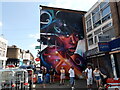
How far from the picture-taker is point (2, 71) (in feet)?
23.9

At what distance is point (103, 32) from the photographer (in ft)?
45.9

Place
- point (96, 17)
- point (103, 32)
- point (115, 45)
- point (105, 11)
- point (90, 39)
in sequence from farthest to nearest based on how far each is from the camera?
point (90, 39), point (96, 17), point (103, 32), point (105, 11), point (115, 45)

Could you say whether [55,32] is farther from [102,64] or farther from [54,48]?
[102,64]

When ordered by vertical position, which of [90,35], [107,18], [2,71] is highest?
[107,18]

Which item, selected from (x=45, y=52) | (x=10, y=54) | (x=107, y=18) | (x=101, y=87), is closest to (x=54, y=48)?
(x=45, y=52)

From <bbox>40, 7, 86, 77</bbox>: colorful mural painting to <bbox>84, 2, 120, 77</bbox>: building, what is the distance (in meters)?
1.45

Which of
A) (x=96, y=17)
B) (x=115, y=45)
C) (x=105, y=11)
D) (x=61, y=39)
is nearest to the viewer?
(x=115, y=45)

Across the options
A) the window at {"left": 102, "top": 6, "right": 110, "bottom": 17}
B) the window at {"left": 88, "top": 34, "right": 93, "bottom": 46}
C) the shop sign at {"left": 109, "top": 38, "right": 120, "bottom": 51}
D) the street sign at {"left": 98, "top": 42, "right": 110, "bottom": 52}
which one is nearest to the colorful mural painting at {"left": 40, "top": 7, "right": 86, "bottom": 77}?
the window at {"left": 88, "top": 34, "right": 93, "bottom": 46}

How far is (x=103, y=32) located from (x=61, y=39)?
6.13 m

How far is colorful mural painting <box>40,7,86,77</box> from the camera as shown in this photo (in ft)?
53.3

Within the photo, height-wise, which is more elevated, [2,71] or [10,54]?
[10,54]

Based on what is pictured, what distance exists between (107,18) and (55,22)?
7.72m

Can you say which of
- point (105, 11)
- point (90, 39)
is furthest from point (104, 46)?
point (90, 39)

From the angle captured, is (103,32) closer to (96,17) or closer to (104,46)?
(96,17)
